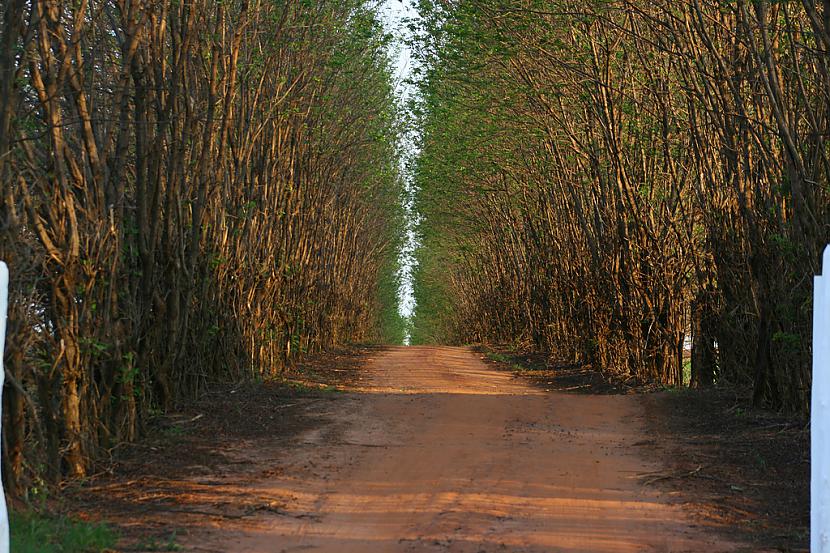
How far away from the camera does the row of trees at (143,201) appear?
26.5 ft

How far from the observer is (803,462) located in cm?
953

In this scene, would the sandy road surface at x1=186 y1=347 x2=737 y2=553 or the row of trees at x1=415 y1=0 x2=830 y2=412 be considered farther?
the row of trees at x1=415 y1=0 x2=830 y2=412

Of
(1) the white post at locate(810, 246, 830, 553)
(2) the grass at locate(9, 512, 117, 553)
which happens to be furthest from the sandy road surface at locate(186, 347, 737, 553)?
→ (1) the white post at locate(810, 246, 830, 553)

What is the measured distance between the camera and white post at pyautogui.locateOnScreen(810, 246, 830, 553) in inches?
191

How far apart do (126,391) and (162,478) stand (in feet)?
4.22

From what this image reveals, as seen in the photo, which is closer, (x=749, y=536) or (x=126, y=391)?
(x=749, y=536)

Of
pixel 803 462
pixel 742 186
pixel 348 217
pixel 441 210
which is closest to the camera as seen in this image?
pixel 803 462

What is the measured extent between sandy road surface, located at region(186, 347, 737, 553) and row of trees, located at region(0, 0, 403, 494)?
1.56 metres

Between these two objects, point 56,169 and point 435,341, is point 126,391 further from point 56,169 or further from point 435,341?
point 435,341

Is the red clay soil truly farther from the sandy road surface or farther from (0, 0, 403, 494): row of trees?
(0, 0, 403, 494): row of trees

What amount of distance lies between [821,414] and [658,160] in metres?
13.5

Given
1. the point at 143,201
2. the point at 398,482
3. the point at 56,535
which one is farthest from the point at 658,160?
the point at 56,535

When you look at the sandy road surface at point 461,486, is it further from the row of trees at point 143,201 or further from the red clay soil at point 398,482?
the row of trees at point 143,201

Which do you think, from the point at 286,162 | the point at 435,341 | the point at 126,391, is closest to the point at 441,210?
the point at 286,162
